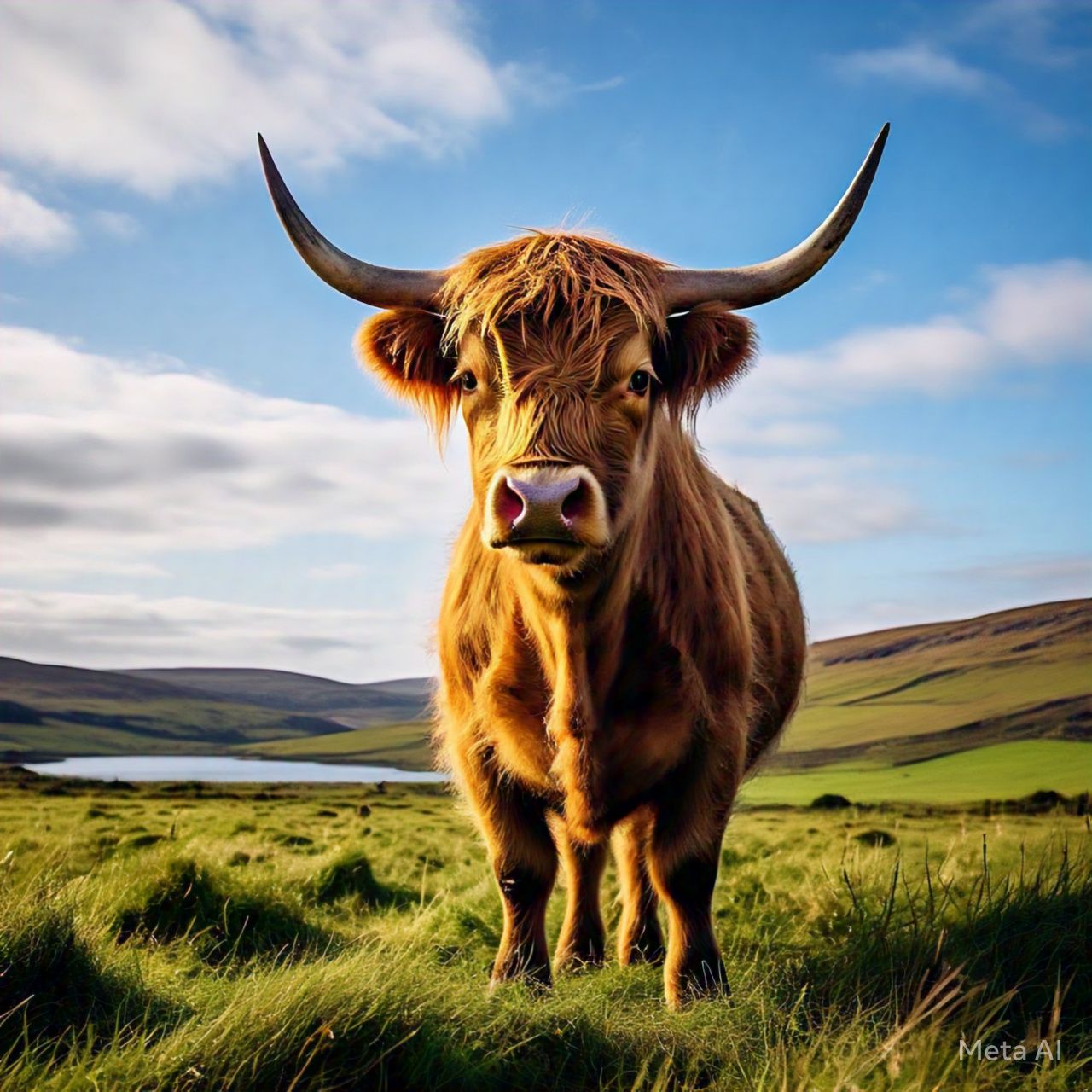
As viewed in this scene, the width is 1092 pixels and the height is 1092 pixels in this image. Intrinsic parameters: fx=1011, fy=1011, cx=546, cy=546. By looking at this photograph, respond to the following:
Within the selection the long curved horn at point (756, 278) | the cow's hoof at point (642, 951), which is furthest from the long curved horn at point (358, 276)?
the cow's hoof at point (642, 951)

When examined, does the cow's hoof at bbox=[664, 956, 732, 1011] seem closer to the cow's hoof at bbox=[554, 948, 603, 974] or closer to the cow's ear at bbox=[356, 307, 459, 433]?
the cow's hoof at bbox=[554, 948, 603, 974]

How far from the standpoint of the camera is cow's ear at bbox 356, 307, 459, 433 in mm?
4352

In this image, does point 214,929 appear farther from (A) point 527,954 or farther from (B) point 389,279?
(B) point 389,279

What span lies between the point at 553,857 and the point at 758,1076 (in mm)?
1849

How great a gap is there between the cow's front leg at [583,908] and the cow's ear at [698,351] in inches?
93.7

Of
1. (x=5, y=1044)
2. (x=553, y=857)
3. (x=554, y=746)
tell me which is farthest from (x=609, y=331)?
(x=5, y=1044)

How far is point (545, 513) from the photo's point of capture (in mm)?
3178

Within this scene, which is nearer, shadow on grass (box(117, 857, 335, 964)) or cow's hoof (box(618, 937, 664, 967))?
shadow on grass (box(117, 857, 335, 964))

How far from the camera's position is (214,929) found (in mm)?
5121

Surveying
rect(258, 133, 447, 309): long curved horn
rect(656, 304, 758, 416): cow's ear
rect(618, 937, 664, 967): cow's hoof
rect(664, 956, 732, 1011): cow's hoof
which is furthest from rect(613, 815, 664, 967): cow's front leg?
rect(258, 133, 447, 309): long curved horn

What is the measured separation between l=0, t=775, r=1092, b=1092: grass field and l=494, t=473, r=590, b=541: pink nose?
1.45 m

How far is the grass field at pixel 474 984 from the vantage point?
2.72 metres

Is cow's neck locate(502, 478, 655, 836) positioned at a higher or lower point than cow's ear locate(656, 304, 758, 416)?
lower

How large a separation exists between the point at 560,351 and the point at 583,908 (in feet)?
10.0
